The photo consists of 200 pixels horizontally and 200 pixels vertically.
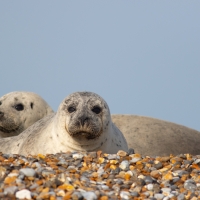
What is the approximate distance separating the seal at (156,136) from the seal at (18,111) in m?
1.61

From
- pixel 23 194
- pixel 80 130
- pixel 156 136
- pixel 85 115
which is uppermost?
pixel 85 115

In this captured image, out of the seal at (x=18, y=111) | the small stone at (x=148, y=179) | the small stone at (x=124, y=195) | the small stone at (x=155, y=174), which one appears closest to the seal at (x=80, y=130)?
the small stone at (x=155, y=174)

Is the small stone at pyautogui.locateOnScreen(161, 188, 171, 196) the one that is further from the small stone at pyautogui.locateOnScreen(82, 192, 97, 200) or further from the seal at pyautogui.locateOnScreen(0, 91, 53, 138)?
the seal at pyautogui.locateOnScreen(0, 91, 53, 138)

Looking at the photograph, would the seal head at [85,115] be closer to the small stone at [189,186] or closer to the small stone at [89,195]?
the small stone at [189,186]

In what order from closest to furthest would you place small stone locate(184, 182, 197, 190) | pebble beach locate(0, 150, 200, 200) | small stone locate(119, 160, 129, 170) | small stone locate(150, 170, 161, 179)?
1. pebble beach locate(0, 150, 200, 200)
2. small stone locate(184, 182, 197, 190)
3. small stone locate(150, 170, 161, 179)
4. small stone locate(119, 160, 129, 170)

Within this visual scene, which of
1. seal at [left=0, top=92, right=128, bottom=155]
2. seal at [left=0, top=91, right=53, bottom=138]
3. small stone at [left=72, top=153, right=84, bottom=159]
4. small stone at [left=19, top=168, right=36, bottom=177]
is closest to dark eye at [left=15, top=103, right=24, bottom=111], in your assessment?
seal at [left=0, top=91, right=53, bottom=138]

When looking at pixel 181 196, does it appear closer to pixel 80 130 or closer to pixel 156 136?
pixel 80 130

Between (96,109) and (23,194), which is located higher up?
(96,109)

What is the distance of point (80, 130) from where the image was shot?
26.5 feet

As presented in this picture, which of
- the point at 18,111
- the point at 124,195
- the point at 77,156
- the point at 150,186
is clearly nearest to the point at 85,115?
the point at 77,156

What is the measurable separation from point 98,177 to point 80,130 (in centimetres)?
159

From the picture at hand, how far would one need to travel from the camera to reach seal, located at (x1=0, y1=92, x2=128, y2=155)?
8.08m

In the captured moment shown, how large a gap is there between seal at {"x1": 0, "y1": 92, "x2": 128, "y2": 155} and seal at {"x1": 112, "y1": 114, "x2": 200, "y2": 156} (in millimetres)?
2918

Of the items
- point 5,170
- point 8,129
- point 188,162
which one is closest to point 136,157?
point 188,162
